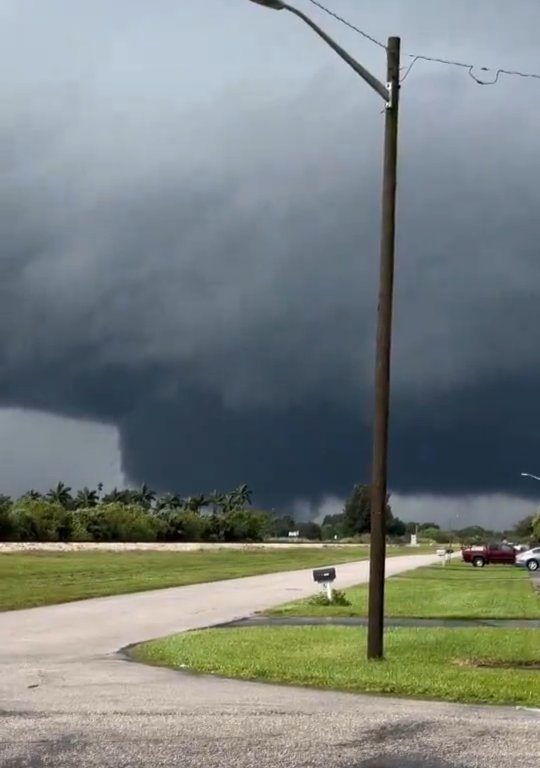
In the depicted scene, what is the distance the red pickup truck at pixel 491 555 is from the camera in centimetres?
7106

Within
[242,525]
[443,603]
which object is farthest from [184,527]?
[443,603]

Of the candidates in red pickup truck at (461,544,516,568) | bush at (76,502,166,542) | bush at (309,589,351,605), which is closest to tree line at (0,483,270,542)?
bush at (76,502,166,542)

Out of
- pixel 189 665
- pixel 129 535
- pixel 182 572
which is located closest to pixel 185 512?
pixel 129 535

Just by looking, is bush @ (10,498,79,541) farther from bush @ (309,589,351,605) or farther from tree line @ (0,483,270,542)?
bush @ (309,589,351,605)

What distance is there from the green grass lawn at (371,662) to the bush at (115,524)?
92.8m

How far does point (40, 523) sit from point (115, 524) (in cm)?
1436

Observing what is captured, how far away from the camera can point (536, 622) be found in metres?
22.9

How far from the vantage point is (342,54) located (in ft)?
47.1

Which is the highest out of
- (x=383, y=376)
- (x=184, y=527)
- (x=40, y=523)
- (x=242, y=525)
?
(x=242, y=525)

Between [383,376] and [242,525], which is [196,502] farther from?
[383,376]

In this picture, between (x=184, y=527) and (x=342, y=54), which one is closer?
(x=342, y=54)

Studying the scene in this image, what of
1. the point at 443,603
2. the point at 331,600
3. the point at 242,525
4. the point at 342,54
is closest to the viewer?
the point at 342,54

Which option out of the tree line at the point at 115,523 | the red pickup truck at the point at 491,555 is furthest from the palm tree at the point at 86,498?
the red pickup truck at the point at 491,555

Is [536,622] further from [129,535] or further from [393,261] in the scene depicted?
[129,535]
